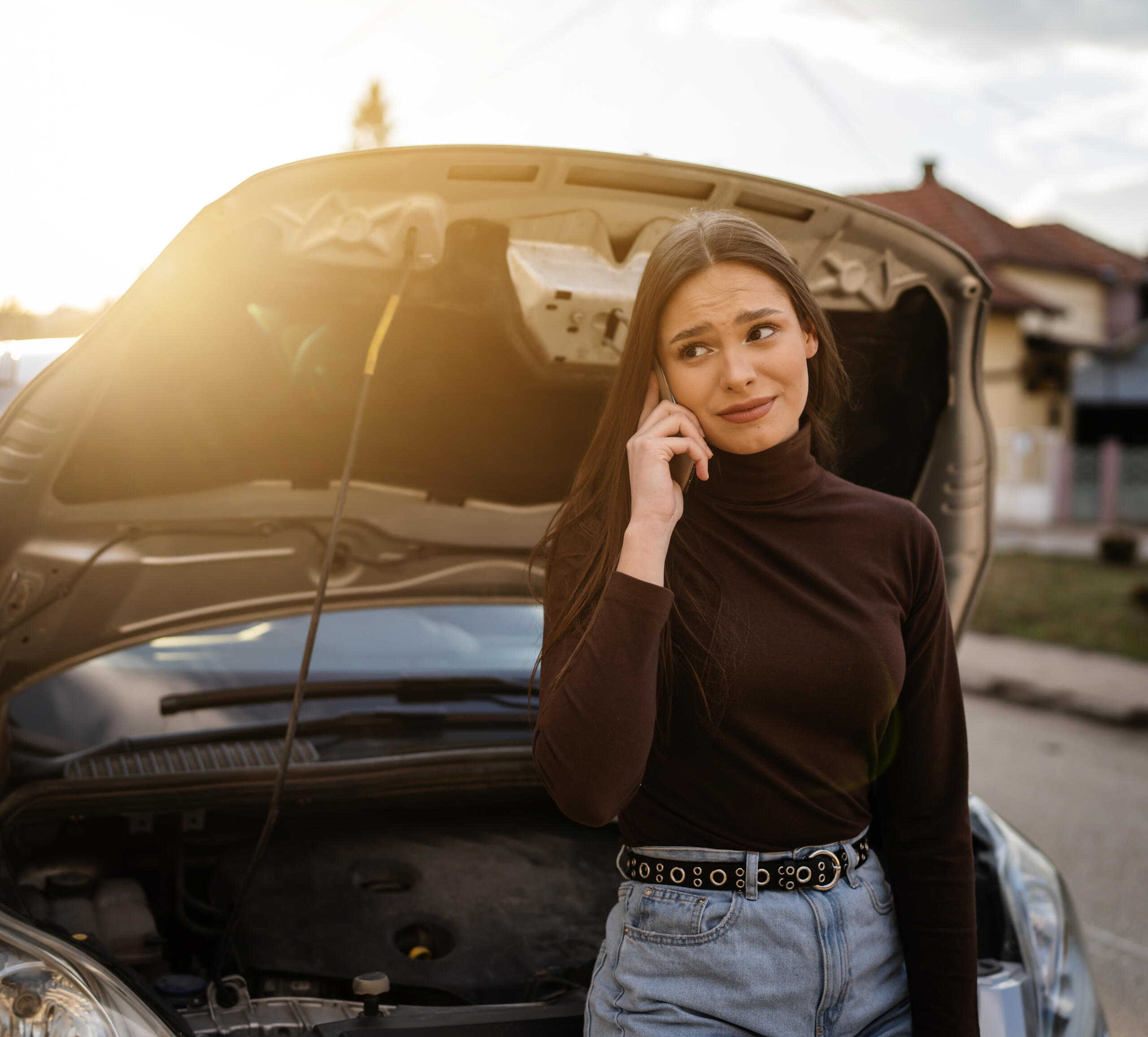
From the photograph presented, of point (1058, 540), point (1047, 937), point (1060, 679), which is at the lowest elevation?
point (1058, 540)

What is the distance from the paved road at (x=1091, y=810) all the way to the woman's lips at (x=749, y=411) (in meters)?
2.57

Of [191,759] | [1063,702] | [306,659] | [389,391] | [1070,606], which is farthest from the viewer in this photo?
[1070,606]

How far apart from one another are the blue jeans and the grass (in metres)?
8.37

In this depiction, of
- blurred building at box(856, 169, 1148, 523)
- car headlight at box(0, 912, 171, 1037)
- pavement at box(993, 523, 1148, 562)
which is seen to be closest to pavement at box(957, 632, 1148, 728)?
pavement at box(993, 523, 1148, 562)

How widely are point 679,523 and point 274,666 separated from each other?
1600mm

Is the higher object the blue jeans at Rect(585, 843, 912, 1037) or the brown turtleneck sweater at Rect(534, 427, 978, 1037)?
the brown turtleneck sweater at Rect(534, 427, 978, 1037)

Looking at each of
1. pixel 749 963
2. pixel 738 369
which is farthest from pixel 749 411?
pixel 749 963

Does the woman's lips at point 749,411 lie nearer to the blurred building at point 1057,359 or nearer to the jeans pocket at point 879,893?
the jeans pocket at point 879,893

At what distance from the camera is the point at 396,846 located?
2.44m

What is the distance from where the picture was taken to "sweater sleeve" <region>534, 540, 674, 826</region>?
1281 millimetres

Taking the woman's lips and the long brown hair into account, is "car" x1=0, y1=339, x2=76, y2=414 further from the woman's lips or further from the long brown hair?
the woman's lips

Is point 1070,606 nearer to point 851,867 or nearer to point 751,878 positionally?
point 851,867

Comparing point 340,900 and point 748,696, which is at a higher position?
point 748,696

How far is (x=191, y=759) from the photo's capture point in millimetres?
2346
